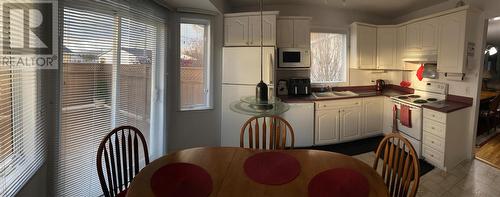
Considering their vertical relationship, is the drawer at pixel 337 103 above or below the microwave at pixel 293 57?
below

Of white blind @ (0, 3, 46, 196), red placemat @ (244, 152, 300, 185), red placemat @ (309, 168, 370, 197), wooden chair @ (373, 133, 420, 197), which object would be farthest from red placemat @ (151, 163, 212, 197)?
wooden chair @ (373, 133, 420, 197)

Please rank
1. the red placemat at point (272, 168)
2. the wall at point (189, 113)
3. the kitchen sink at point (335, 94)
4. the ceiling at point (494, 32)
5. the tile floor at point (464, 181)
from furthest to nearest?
the ceiling at point (494, 32), the kitchen sink at point (335, 94), the wall at point (189, 113), the tile floor at point (464, 181), the red placemat at point (272, 168)

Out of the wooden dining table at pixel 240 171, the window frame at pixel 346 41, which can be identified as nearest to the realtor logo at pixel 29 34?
the wooden dining table at pixel 240 171

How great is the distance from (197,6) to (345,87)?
2.86 meters

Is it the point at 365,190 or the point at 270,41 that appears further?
the point at 270,41

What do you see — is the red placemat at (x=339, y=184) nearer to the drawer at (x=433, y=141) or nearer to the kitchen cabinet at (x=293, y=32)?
the drawer at (x=433, y=141)

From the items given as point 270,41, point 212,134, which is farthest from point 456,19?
point 212,134

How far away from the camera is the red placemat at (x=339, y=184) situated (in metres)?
1.22

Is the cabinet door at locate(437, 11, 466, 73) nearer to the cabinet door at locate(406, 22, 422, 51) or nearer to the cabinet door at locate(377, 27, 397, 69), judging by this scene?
the cabinet door at locate(406, 22, 422, 51)

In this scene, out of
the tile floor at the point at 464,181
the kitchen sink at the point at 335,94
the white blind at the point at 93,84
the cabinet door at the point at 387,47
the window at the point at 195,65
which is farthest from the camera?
the cabinet door at the point at 387,47

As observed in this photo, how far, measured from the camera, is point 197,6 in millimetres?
2961

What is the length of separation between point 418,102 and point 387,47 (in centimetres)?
118

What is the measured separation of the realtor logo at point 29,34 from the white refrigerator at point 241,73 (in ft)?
6.38

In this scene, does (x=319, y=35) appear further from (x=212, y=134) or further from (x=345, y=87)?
(x=212, y=134)
